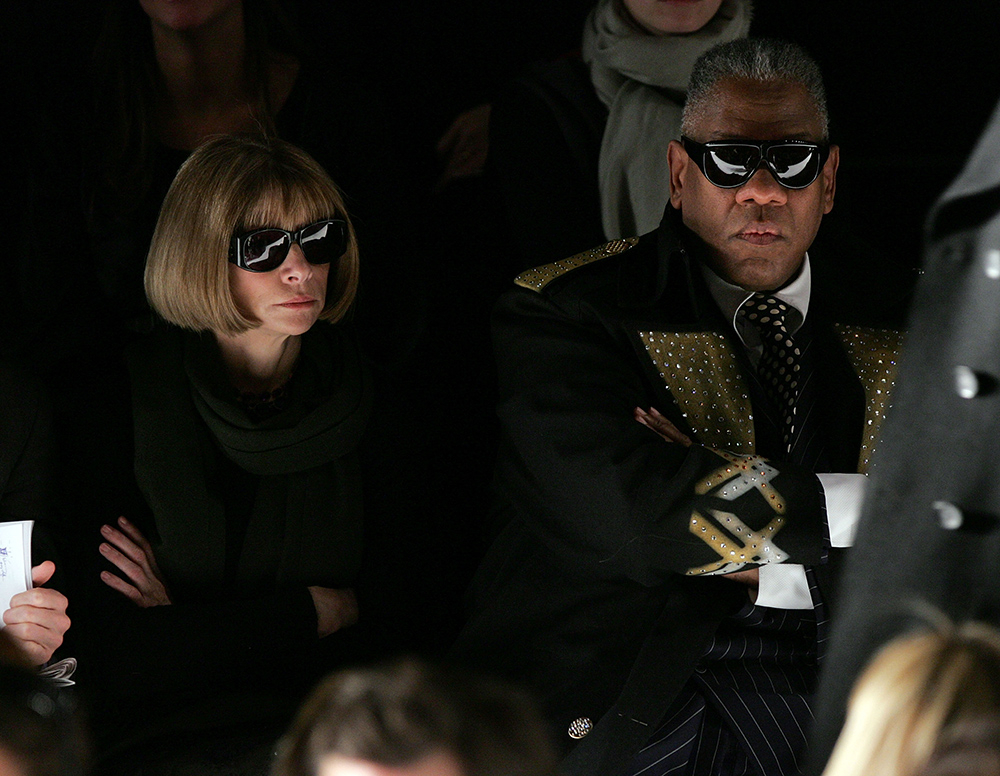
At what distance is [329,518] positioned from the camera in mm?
2762

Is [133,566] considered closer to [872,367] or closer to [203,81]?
[203,81]

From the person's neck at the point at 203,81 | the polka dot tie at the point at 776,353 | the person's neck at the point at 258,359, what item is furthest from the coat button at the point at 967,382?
the person's neck at the point at 203,81

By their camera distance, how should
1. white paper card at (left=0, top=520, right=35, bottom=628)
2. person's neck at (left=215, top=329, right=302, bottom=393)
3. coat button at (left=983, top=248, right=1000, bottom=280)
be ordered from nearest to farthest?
coat button at (left=983, top=248, right=1000, bottom=280), white paper card at (left=0, top=520, right=35, bottom=628), person's neck at (left=215, top=329, right=302, bottom=393)

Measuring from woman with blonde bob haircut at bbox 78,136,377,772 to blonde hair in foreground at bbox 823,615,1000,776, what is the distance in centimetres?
151

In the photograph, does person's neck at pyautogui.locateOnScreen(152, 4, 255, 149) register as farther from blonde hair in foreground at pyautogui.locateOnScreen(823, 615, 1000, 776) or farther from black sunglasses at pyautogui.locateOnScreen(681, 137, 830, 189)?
blonde hair in foreground at pyautogui.locateOnScreen(823, 615, 1000, 776)

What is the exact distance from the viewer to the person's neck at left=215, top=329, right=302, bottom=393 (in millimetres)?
2801

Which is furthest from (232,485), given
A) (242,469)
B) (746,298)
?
(746,298)

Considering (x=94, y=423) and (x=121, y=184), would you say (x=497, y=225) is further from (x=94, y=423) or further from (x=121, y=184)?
(x=94, y=423)

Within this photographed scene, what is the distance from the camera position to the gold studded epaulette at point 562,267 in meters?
2.64

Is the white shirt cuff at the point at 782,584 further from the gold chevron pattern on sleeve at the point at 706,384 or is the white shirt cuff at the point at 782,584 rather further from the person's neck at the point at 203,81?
the person's neck at the point at 203,81

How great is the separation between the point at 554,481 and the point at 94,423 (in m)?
0.96

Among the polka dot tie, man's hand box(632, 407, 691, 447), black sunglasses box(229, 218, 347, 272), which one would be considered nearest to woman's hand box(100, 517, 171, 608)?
black sunglasses box(229, 218, 347, 272)

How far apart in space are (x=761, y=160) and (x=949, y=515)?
1342mm

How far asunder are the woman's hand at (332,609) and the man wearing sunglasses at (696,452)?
249 millimetres
